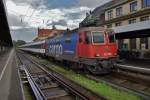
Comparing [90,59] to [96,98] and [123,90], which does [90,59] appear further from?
[96,98]

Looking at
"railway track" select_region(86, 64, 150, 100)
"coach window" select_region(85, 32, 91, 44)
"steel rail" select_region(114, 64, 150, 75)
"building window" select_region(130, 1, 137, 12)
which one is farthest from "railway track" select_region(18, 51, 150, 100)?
"building window" select_region(130, 1, 137, 12)

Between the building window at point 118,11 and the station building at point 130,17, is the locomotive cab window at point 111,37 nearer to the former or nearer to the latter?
the station building at point 130,17

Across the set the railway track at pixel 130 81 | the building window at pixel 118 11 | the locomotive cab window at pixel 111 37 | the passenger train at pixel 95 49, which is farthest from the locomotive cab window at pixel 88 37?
the building window at pixel 118 11

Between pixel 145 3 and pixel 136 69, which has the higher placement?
pixel 145 3

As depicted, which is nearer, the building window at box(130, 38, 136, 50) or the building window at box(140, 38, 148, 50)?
the building window at box(140, 38, 148, 50)

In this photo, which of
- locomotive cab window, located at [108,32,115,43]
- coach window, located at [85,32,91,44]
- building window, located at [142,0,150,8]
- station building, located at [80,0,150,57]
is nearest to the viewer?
coach window, located at [85,32,91,44]

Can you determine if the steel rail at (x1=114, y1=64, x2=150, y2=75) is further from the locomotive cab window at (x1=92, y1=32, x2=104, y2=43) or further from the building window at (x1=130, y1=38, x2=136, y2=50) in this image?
the building window at (x1=130, y1=38, x2=136, y2=50)

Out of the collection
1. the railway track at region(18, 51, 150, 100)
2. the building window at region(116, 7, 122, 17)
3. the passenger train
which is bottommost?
the railway track at region(18, 51, 150, 100)

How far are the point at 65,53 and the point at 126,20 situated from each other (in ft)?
101

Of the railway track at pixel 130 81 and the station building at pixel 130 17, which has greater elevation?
the station building at pixel 130 17

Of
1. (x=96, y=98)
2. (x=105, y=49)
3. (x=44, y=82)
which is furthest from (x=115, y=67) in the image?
(x=96, y=98)

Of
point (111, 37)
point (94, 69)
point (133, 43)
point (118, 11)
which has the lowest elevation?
point (94, 69)

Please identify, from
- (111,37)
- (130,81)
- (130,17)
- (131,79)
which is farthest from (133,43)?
(130,81)

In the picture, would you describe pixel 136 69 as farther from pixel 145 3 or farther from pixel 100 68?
pixel 145 3
